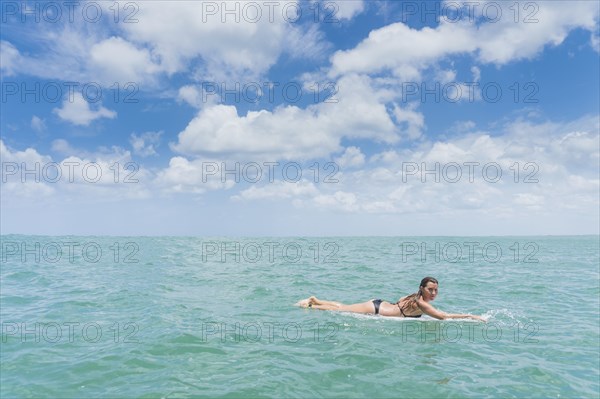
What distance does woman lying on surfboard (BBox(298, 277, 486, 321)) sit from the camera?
1438cm

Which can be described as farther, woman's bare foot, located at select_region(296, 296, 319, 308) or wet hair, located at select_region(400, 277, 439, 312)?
woman's bare foot, located at select_region(296, 296, 319, 308)

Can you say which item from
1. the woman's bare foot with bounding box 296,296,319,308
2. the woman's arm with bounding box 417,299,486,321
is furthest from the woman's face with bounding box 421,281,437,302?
the woman's bare foot with bounding box 296,296,319,308

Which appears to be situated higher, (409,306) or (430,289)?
Result: (430,289)

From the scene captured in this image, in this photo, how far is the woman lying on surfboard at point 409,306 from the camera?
14.4 m

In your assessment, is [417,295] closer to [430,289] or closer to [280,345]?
[430,289]

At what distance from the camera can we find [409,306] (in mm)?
15094

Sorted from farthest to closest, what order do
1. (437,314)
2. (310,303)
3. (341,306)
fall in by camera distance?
1. (310,303)
2. (341,306)
3. (437,314)

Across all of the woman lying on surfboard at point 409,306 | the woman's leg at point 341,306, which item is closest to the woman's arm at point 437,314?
the woman lying on surfboard at point 409,306

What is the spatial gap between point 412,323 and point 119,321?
10.5 m

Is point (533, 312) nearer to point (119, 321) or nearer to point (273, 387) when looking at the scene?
point (273, 387)

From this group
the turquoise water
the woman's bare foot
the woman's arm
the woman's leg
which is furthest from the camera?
the woman's bare foot

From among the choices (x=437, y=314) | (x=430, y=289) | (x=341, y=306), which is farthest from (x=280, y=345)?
(x=437, y=314)

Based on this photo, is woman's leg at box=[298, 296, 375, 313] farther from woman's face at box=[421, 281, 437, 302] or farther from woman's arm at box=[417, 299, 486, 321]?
woman's face at box=[421, 281, 437, 302]

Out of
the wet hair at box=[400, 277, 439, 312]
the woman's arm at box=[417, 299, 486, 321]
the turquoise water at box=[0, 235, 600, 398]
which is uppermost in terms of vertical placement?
the wet hair at box=[400, 277, 439, 312]
